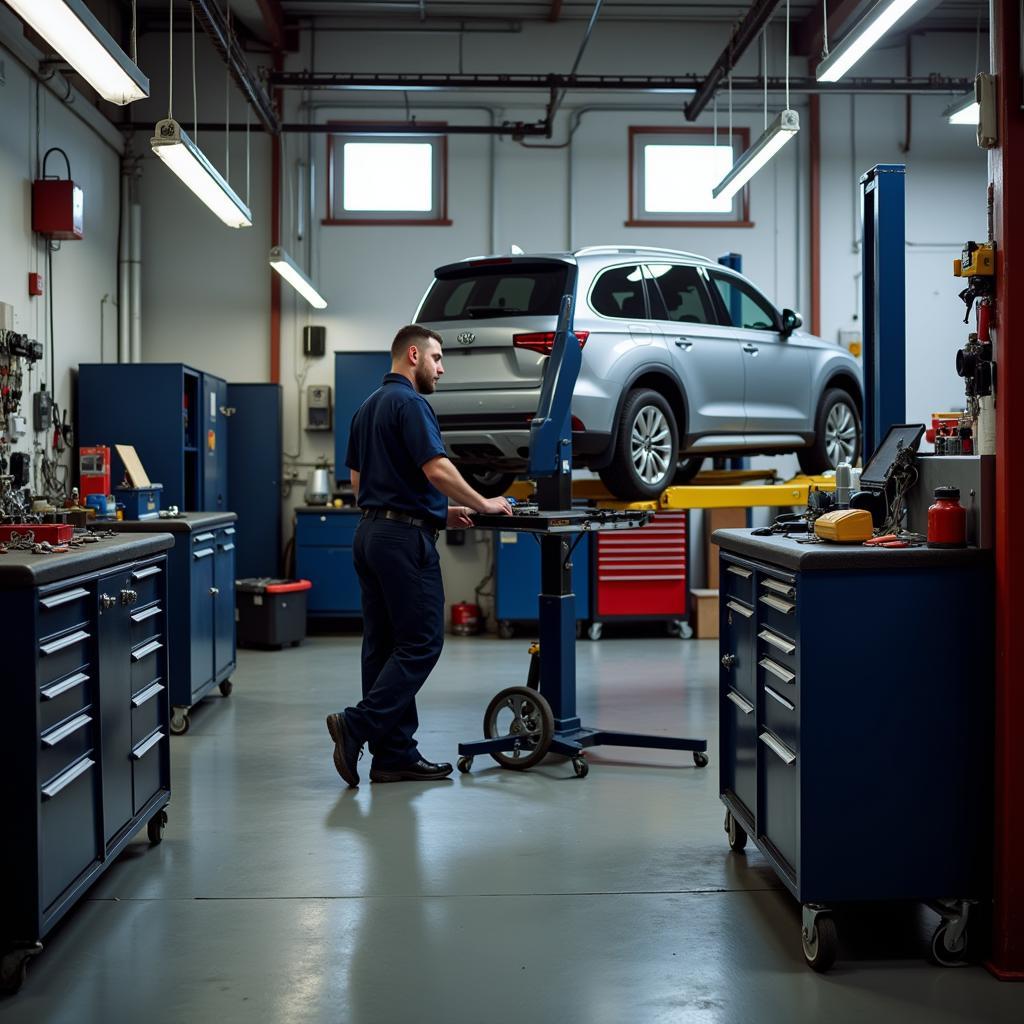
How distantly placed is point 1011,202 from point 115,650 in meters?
2.69

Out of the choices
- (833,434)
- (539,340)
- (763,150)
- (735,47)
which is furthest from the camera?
(735,47)

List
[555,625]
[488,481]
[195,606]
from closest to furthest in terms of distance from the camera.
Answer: [555,625] → [195,606] → [488,481]

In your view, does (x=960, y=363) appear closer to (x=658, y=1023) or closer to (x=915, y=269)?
(x=658, y=1023)

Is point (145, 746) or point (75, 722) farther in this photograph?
point (145, 746)

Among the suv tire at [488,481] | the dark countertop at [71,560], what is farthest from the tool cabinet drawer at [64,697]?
the suv tire at [488,481]

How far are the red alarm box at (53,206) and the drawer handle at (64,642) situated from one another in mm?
4837

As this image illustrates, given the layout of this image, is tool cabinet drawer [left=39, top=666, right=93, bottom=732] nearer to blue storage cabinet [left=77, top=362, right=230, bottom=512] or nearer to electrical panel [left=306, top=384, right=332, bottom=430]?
blue storage cabinet [left=77, top=362, right=230, bottom=512]

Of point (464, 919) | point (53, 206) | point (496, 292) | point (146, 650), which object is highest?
point (53, 206)

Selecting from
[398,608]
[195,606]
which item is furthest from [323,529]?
[398,608]

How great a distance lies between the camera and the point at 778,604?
3074 mm

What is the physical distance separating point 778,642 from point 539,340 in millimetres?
2641

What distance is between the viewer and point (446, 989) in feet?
8.96

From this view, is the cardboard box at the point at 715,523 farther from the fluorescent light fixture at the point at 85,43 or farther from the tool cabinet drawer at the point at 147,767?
the tool cabinet drawer at the point at 147,767

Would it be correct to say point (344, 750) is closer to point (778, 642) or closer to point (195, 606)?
point (195, 606)
